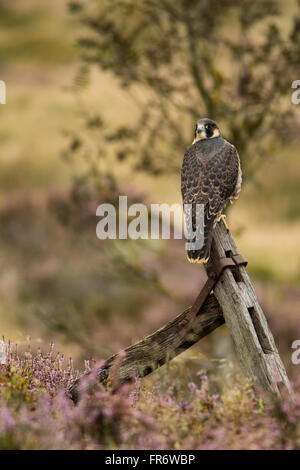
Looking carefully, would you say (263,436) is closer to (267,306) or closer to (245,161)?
(245,161)

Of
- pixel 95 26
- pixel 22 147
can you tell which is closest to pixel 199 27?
pixel 95 26

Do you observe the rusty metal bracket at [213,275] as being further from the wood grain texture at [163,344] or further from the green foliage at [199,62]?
the green foliage at [199,62]

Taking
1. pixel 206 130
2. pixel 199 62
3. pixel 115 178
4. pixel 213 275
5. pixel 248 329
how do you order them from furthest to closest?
pixel 115 178 < pixel 199 62 < pixel 206 130 < pixel 213 275 < pixel 248 329

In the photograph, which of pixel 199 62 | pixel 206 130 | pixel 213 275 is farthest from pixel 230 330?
pixel 199 62

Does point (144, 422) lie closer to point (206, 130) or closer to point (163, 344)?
point (163, 344)

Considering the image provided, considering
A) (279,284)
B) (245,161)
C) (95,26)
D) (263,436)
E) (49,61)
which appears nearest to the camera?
(263,436)

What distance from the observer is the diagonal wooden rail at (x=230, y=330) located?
11.1 feet

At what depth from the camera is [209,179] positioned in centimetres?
392

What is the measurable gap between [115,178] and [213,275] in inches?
211

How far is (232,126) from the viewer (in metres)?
8.13

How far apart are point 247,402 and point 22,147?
22.2 m

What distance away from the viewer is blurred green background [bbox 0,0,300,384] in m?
7.95

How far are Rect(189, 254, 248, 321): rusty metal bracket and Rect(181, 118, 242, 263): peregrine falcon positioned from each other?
134 mm

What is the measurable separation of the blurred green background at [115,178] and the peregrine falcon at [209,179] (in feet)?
4.19
